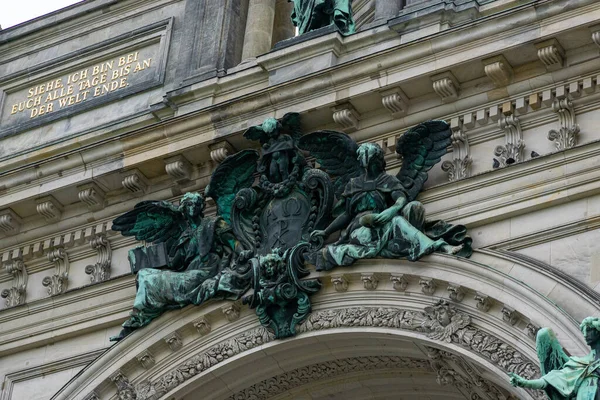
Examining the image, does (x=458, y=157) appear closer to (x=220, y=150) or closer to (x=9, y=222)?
(x=220, y=150)

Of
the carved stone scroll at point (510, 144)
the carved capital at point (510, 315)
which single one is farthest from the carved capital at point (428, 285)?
the carved stone scroll at point (510, 144)

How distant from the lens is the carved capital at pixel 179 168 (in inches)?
609

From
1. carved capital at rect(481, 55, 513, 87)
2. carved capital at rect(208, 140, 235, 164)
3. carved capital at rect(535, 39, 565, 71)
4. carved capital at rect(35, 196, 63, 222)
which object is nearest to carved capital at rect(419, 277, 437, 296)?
carved capital at rect(481, 55, 513, 87)

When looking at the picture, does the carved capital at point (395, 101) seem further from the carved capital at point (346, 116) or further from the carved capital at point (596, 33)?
the carved capital at point (596, 33)

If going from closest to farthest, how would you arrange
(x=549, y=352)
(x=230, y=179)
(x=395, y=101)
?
(x=549, y=352) → (x=395, y=101) → (x=230, y=179)

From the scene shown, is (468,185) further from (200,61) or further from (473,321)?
(200,61)

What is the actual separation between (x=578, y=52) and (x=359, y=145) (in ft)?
6.05

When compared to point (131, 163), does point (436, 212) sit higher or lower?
lower

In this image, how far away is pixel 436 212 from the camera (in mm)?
14141

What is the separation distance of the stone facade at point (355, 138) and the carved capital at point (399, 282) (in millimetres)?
16

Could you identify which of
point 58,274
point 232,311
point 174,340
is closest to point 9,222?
point 58,274

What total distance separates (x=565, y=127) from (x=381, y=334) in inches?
80.0

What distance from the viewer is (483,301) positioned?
13406 millimetres

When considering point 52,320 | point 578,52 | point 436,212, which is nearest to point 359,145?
point 436,212
